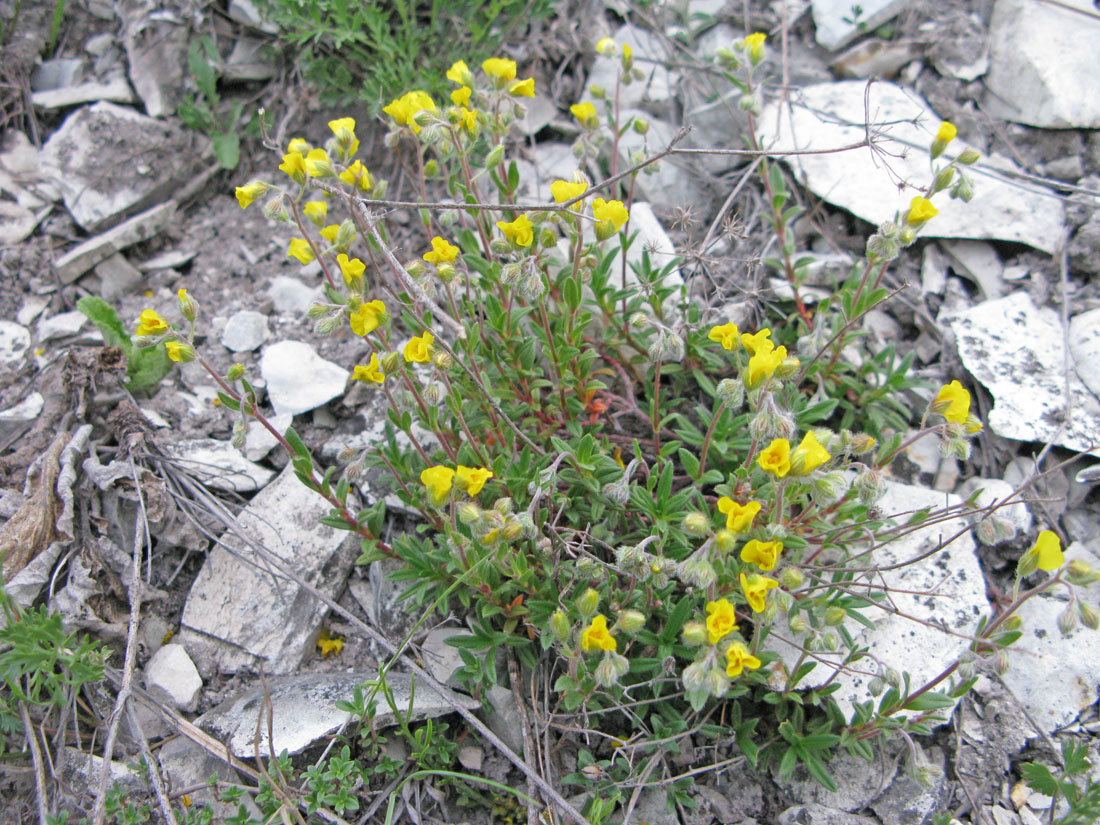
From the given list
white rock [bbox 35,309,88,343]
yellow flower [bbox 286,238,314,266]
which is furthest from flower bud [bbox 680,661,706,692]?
white rock [bbox 35,309,88,343]

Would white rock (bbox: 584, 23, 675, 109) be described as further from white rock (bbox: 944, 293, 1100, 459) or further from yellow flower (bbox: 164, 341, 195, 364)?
yellow flower (bbox: 164, 341, 195, 364)

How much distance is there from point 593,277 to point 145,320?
201cm

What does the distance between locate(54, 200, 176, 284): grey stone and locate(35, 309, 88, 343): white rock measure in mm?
314

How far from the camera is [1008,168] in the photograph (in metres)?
4.71

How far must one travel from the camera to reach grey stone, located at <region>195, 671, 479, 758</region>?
3.19m

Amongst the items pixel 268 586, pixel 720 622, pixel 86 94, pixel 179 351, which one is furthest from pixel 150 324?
pixel 86 94

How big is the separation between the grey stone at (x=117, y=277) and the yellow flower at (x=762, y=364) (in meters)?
3.88

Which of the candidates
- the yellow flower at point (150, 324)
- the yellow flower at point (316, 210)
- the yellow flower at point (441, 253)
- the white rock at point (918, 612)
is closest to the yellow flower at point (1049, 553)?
the white rock at point (918, 612)

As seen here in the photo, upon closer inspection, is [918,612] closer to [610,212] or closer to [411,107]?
[610,212]

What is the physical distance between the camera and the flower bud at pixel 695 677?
2648mm

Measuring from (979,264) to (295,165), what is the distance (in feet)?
12.6

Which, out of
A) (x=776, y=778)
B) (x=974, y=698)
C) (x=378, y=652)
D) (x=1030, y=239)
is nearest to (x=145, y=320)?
(x=378, y=652)

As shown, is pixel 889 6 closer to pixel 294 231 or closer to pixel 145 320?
pixel 294 231

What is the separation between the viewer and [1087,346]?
4.10m
